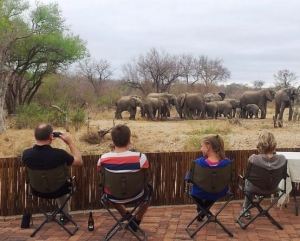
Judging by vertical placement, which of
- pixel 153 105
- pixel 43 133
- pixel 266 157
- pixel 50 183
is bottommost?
pixel 153 105

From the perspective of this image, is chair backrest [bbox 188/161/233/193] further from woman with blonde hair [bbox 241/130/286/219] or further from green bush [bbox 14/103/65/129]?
green bush [bbox 14/103/65/129]

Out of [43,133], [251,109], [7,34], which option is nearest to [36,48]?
[7,34]

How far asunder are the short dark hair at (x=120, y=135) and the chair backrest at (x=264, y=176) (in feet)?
4.97

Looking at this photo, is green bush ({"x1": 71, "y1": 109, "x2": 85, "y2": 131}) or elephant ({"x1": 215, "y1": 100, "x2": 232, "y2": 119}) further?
elephant ({"x1": 215, "y1": 100, "x2": 232, "y2": 119})

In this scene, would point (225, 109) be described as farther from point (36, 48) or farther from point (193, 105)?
point (36, 48)

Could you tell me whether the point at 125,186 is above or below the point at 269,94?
above

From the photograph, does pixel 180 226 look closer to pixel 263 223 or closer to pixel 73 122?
pixel 263 223

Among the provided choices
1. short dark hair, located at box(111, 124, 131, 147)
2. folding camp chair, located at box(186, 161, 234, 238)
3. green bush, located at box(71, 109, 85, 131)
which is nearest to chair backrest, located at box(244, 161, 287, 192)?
folding camp chair, located at box(186, 161, 234, 238)

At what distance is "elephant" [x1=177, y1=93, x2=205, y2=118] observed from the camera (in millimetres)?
28797

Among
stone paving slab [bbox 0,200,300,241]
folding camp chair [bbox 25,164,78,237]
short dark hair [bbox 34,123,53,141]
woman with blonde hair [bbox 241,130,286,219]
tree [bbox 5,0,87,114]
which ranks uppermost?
tree [bbox 5,0,87,114]

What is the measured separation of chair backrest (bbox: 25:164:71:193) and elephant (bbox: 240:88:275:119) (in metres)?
26.1

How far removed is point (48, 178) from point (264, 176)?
246cm

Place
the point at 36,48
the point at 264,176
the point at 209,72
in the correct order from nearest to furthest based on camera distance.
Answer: the point at 264,176 → the point at 36,48 → the point at 209,72

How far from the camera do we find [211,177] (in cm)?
486
